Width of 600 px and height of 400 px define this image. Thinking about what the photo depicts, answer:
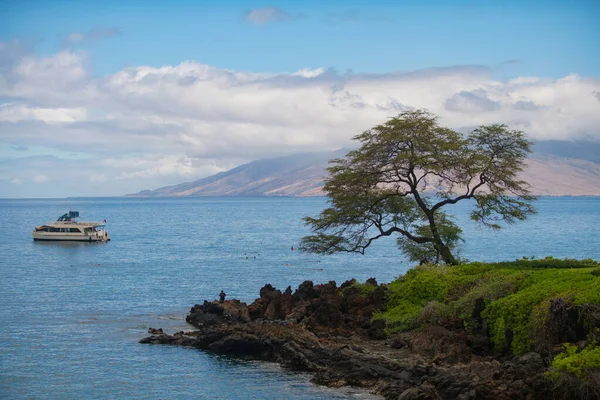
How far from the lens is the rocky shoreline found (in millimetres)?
26438

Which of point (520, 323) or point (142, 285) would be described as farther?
point (142, 285)

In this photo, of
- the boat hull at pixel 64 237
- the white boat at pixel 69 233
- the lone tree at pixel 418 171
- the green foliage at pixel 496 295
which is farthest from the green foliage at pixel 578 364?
the white boat at pixel 69 233

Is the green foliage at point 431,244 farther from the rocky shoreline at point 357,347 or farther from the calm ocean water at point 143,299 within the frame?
the calm ocean water at point 143,299

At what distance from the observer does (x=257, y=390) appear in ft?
98.9

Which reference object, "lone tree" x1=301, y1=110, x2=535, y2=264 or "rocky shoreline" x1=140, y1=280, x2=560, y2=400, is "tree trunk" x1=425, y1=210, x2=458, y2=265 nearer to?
"lone tree" x1=301, y1=110, x2=535, y2=264

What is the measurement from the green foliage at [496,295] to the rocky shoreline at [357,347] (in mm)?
847

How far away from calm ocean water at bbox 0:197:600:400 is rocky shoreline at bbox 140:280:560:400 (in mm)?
1136

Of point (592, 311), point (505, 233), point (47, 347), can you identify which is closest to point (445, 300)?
point (592, 311)

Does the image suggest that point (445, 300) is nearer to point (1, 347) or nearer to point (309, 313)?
point (309, 313)

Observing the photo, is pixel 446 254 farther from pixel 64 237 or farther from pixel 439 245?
pixel 64 237

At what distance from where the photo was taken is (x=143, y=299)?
55812 mm

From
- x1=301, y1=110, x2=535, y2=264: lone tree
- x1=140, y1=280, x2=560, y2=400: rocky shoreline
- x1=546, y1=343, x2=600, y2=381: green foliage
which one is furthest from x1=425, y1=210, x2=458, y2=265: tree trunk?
x1=546, y1=343, x2=600, y2=381: green foliage

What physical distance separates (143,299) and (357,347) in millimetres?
27058

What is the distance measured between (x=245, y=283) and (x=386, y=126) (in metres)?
24.0
